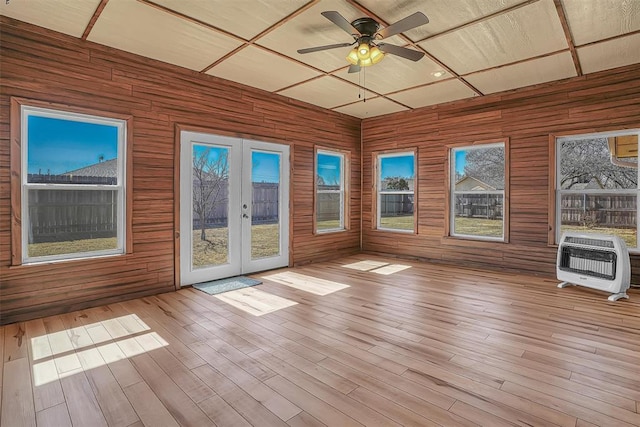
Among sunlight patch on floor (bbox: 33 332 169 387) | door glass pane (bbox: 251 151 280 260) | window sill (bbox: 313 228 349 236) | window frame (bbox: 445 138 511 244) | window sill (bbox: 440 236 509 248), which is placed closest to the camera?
sunlight patch on floor (bbox: 33 332 169 387)

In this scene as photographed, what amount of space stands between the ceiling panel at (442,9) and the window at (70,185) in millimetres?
3081

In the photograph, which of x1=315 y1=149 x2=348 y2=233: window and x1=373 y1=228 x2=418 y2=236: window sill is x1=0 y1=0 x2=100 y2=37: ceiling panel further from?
x1=373 y1=228 x2=418 y2=236: window sill

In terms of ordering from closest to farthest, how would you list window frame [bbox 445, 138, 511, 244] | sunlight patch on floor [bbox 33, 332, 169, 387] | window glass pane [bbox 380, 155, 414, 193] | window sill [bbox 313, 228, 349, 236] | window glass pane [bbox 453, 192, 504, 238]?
sunlight patch on floor [bbox 33, 332, 169, 387]
window frame [bbox 445, 138, 511, 244]
window glass pane [bbox 453, 192, 504, 238]
window sill [bbox 313, 228, 349, 236]
window glass pane [bbox 380, 155, 414, 193]

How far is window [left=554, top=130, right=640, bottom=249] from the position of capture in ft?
14.9

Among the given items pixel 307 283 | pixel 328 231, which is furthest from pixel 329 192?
pixel 307 283

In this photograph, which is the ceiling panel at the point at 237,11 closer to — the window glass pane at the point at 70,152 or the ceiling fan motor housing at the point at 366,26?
the ceiling fan motor housing at the point at 366,26

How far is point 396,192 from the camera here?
678cm

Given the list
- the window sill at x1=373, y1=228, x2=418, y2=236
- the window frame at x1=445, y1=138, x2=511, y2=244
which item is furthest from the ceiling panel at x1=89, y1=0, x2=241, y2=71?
the window sill at x1=373, y1=228, x2=418, y2=236

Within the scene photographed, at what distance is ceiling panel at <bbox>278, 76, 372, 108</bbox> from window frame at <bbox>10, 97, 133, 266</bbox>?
2443 millimetres

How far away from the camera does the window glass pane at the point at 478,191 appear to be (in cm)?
564

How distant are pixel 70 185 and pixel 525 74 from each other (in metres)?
5.77

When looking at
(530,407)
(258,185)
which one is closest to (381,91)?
(258,185)

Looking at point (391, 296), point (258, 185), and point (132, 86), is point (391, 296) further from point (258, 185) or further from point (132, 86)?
point (132, 86)

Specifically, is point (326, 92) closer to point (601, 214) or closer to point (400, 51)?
point (400, 51)
